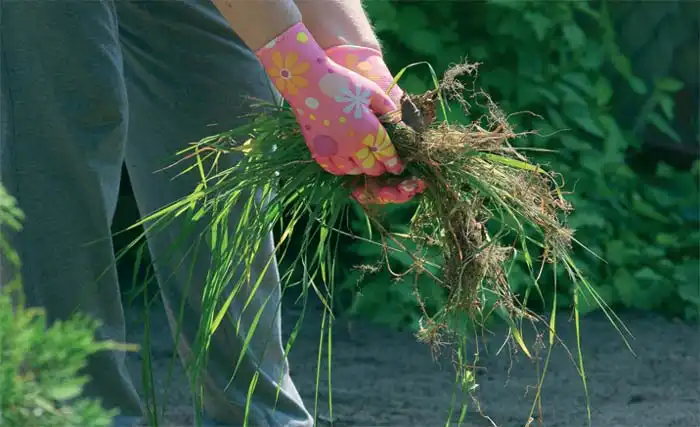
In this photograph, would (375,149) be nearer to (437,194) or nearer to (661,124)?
(437,194)

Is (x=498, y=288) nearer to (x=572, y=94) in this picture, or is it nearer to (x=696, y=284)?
(x=572, y=94)

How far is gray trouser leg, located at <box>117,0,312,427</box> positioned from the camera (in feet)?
7.16

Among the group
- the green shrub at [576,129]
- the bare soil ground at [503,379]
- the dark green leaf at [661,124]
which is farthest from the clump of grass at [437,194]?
the dark green leaf at [661,124]

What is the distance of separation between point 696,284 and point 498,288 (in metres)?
2.22

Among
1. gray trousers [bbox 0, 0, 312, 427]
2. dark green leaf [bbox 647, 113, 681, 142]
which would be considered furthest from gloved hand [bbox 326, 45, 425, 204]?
dark green leaf [bbox 647, 113, 681, 142]

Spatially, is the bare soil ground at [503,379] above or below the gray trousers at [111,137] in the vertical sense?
below

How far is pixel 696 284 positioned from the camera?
3.82 meters

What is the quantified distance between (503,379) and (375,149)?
161 centimetres

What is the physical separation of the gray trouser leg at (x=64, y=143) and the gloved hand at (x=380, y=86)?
43cm

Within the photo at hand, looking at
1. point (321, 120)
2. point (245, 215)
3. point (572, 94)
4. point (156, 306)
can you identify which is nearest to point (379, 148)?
point (321, 120)

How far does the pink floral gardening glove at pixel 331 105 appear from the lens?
1.67m

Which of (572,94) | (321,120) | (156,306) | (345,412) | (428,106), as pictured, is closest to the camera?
(321,120)

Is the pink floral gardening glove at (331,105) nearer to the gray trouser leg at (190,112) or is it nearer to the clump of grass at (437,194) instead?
the clump of grass at (437,194)

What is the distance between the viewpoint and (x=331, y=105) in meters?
1.67
